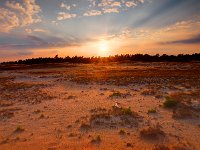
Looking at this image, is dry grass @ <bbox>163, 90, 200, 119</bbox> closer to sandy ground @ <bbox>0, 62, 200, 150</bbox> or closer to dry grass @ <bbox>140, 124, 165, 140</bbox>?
sandy ground @ <bbox>0, 62, 200, 150</bbox>

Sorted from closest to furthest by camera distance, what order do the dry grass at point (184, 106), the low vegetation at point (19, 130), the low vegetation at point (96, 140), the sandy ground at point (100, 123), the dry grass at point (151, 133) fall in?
the sandy ground at point (100, 123)
the low vegetation at point (96, 140)
the dry grass at point (151, 133)
the low vegetation at point (19, 130)
the dry grass at point (184, 106)

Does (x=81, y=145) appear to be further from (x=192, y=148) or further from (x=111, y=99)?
(x=111, y=99)

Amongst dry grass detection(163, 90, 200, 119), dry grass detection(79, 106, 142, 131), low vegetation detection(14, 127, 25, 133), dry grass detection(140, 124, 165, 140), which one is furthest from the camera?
dry grass detection(163, 90, 200, 119)

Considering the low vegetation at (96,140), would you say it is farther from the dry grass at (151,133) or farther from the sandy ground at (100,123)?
the dry grass at (151,133)

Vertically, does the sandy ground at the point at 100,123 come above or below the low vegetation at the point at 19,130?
below

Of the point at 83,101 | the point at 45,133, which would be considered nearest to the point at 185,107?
the point at 83,101

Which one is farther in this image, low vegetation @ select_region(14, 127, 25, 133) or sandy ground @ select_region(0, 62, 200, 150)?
low vegetation @ select_region(14, 127, 25, 133)

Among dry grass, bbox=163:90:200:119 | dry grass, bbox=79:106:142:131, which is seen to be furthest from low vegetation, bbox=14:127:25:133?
dry grass, bbox=163:90:200:119

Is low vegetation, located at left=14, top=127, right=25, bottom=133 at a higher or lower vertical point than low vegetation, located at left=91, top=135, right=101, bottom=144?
higher

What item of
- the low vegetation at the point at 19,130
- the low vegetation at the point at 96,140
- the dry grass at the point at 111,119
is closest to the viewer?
the low vegetation at the point at 96,140

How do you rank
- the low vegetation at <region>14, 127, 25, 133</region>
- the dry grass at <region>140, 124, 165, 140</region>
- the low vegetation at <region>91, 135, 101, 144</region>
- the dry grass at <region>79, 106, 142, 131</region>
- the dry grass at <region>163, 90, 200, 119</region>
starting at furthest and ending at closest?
the dry grass at <region>163, 90, 200, 119</region>, the dry grass at <region>79, 106, 142, 131</region>, the low vegetation at <region>14, 127, 25, 133</region>, the dry grass at <region>140, 124, 165, 140</region>, the low vegetation at <region>91, 135, 101, 144</region>

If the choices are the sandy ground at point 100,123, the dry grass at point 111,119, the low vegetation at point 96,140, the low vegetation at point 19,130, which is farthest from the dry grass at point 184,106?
the low vegetation at point 19,130

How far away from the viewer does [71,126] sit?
13.3m

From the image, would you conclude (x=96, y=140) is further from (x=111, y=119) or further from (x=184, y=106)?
(x=184, y=106)
